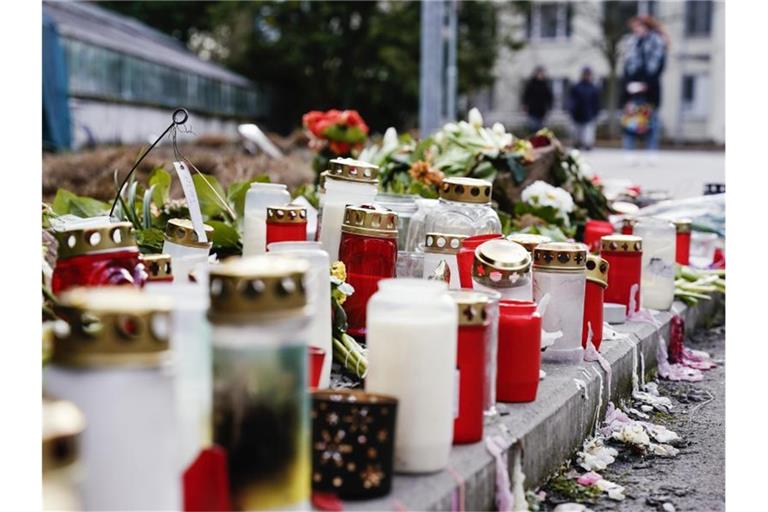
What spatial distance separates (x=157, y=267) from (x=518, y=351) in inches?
31.3

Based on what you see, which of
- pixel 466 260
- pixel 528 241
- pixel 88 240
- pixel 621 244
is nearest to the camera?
pixel 88 240

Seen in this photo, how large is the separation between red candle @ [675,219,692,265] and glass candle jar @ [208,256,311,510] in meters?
3.16

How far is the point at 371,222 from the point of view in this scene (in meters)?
2.31

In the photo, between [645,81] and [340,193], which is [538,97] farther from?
[340,193]

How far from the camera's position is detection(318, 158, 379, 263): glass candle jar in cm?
261

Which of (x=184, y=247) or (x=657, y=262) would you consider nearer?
(x=184, y=247)

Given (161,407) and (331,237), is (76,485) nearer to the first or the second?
(161,407)

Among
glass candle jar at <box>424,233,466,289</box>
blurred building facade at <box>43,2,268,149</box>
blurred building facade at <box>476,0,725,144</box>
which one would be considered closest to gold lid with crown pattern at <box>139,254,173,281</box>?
glass candle jar at <box>424,233,466,289</box>

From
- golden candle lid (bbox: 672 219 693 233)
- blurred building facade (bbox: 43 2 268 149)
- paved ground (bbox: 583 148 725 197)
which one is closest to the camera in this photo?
golden candle lid (bbox: 672 219 693 233)

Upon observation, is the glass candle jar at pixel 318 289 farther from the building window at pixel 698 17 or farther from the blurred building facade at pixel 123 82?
the building window at pixel 698 17

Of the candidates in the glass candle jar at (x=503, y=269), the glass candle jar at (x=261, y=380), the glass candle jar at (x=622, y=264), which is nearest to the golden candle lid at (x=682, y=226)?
the glass candle jar at (x=622, y=264)

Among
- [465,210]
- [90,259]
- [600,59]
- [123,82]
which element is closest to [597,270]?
[465,210]

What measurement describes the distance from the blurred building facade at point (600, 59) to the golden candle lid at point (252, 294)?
28.2 metres

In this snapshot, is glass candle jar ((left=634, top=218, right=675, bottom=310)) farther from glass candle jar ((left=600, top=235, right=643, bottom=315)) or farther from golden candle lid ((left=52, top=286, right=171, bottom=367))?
golden candle lid ((left=52, top=286, right=171, bottom=367))
